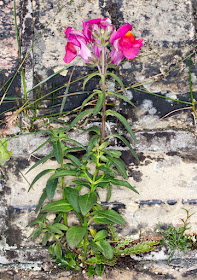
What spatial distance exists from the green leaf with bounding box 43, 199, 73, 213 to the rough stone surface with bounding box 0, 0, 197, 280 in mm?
230

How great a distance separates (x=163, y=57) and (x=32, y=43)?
102cm

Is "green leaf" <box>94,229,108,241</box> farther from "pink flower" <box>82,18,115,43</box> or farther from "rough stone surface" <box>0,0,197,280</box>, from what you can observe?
"pink flower" <box>82,18,115,43</box>

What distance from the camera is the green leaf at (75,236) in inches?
89.7

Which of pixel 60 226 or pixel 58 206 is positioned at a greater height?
pixel 58 206

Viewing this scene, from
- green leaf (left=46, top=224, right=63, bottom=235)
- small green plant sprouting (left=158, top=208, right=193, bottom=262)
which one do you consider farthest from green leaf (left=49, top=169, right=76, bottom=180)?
small green plant sprouting (left=158, top=208, right=193, bottom=262)

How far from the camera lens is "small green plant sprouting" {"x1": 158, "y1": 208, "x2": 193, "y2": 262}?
8.49 ft

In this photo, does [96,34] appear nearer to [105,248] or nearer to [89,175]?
[89,175]

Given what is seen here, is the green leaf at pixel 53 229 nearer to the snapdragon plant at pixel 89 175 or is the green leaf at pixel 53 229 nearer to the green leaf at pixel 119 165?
A: the snapdragon plant at pixel 89 175

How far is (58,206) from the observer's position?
2.41 m

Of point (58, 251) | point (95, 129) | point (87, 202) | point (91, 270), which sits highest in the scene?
point (95, 129)

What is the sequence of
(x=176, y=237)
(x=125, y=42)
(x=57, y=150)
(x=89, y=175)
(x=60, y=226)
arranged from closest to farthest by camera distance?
(x=125, y=42) < (x=57, y=150) < (x=89, y=175) < (x=60, y=226) < (x=176, y=237)

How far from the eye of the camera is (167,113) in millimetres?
2623

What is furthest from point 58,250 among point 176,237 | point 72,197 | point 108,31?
point 108,31

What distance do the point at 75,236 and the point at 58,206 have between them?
24 centimetres
